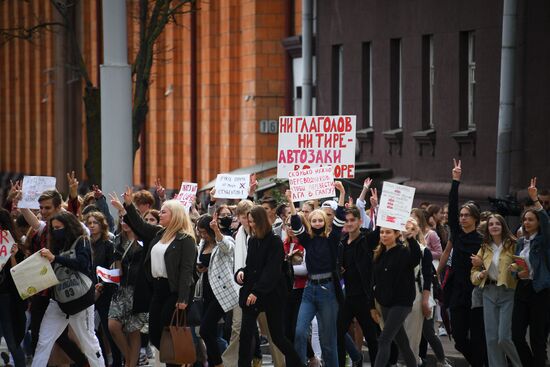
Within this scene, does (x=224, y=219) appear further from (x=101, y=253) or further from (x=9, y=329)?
(x=9, y=329)

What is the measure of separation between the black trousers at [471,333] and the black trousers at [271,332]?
1550mm

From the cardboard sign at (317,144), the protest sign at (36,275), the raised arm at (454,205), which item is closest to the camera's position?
the protest sign at (36,275)

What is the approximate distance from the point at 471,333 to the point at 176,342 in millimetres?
2813

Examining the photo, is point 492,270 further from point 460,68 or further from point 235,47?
point 235,47

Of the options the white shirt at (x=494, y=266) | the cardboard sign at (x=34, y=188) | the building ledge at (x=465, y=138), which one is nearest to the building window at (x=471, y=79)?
the building ledge at (x=465, y=138)

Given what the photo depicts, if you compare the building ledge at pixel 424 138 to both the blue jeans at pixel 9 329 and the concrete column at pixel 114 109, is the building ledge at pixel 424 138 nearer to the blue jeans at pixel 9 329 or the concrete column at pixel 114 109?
the concrete column at pixel 114 109

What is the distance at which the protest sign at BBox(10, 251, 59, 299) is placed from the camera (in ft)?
47.2

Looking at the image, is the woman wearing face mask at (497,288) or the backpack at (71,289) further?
the backpack at (71,289)

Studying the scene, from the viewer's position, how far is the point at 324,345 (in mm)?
14961

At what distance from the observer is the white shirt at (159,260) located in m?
14.4

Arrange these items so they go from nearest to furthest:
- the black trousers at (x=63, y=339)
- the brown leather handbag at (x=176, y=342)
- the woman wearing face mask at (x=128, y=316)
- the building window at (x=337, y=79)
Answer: the brown leather handbag at (x=176, y=342) < the black trousers at (x=63, y=339) < the woman wearing face mask at (x=128, y=316) < the building window at (x=337, y=79)

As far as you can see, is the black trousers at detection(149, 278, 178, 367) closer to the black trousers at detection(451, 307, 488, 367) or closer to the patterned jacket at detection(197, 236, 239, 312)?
the patterned jacket at detection(197, 236, 239, 312)

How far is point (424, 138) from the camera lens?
86.2 ft

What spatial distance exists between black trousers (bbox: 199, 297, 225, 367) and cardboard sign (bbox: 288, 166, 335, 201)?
6.71 feet
